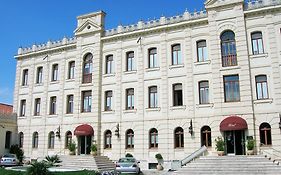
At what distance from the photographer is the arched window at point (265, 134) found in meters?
27.3

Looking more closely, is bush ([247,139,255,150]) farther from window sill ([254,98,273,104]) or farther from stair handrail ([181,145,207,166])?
stair handrail ([181,145,207,166])

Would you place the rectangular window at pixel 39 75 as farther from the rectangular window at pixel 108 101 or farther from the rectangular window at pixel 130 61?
the rectangular window at pixel 130 61

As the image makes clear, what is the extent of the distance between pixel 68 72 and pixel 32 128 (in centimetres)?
802

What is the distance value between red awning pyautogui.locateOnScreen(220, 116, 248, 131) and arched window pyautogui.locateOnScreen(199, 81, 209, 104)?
305 centimetres

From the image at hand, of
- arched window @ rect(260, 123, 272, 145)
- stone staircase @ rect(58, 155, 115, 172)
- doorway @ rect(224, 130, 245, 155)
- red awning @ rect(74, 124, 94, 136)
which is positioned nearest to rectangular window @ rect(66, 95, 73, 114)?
red awning @ rect(74, 124, 94, 136)

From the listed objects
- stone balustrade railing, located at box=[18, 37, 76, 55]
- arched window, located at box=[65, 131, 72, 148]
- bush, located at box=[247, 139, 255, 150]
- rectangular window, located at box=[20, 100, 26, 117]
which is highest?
stone balustrade railing, located at box=[18, 37, 76, 55]

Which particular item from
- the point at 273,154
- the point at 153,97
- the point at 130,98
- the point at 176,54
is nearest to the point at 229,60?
the point at 176,54

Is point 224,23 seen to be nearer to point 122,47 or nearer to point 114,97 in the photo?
point 122,47

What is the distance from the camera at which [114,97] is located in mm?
34875

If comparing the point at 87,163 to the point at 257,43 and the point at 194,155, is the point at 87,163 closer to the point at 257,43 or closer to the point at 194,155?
the point at 194,155

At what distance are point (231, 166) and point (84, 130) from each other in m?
16.0

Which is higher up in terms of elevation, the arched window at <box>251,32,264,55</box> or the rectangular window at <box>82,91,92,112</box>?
the arched window at <box>251,32,264,55</box>

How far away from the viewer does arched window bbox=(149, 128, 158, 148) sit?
3203 centimetres

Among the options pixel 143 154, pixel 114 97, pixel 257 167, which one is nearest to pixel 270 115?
pixel 257 167
